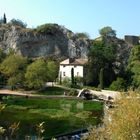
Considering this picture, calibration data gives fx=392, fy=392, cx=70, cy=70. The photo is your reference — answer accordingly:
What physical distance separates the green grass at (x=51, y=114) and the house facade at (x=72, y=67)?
16.7m

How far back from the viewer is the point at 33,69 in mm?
61031

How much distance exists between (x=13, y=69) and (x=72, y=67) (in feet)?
44.9

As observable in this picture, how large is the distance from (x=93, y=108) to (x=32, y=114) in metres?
9.17

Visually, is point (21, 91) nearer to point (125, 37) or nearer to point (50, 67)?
point (50, 67)

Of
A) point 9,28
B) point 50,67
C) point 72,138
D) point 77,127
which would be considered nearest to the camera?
point 72,138

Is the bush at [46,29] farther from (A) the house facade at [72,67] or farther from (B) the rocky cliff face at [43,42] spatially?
(A) the house facade at [72,67]

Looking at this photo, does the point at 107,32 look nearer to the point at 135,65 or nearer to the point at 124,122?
the point at 135,65

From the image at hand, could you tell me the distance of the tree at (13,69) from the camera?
60.7m

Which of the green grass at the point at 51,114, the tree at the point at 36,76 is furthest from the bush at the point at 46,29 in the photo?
the green grass at the point at 51,114

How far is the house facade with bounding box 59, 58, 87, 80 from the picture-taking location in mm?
70812

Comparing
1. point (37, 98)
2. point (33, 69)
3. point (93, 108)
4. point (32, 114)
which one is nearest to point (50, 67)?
point (33, 69)

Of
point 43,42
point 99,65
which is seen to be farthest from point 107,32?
point 99,65

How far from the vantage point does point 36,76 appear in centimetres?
6031

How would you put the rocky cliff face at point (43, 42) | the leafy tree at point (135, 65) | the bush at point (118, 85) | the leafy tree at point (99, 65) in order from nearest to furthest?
1. the leafy tree at point (135, 65)
2. the bush at point (118, 85)
3. the leafy tree at point (99, 65)
4. the rocky cliff face at point (43, 42)
